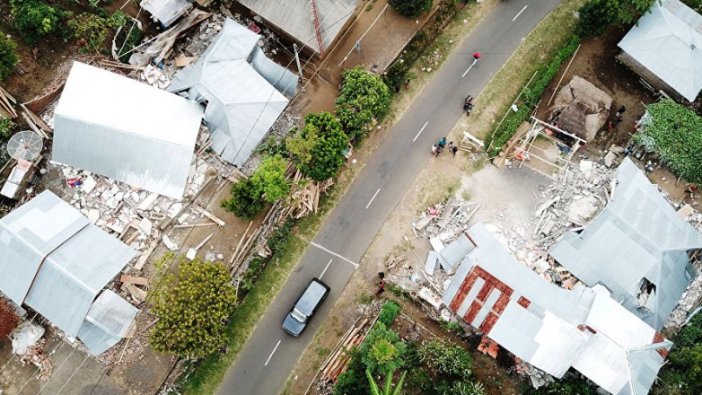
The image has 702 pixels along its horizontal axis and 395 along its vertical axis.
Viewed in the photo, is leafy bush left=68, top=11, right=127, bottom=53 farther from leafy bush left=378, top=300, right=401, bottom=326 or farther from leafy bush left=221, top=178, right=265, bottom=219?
leafy bush left=378, top=300, right=401, bottom=326

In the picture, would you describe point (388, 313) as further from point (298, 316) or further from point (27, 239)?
point (27, 239)

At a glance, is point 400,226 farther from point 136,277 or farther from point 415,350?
point 136,277

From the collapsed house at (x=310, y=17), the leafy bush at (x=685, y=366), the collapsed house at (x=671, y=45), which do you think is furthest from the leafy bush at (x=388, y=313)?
the collapsed house at (x=671, y=45)

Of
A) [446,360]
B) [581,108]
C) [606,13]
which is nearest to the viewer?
[446,360]

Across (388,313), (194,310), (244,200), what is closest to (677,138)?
(388,313)

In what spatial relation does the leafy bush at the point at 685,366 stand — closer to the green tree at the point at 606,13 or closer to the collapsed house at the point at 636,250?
the collapsed house at the point at 636,250

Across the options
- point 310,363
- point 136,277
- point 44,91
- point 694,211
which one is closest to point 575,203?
point 694,211
